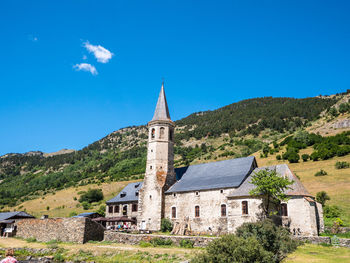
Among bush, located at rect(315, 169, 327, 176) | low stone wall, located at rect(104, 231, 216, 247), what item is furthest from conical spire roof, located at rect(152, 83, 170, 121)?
bush, located at rect(315, 169, 327, 176)

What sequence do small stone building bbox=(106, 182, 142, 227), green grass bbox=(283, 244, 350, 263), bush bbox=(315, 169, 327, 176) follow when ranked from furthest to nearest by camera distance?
bush bbox=(315, 169, 327, 176) < small stone building bbox=(106, 182, 142, 227) < green grass bbox=(283, 244, 350, 263)

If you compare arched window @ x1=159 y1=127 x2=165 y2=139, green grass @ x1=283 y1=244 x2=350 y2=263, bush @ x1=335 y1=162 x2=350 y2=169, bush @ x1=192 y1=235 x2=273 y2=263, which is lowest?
green grass @ x1=283 y1=244 x2=350 y2=263

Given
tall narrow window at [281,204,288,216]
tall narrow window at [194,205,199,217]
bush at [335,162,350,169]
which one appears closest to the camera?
tall narrow window at [281,204,288,216]

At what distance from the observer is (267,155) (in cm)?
7569

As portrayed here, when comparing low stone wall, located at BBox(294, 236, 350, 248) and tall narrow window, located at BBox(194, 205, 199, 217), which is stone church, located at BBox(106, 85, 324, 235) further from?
low stone wall, located at BBox(294, 236, 350, 248)

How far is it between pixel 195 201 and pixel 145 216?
7.60m

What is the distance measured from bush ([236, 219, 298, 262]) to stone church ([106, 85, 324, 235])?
970cm

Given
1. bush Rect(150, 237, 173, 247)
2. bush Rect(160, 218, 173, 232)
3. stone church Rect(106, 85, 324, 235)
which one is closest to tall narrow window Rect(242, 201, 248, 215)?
stone church Rect(106, 85, 324, 235)

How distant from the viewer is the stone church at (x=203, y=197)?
93.7 feet

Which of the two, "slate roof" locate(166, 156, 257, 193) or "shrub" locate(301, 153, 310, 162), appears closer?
"slate roof" locate(166, 156, 257, 193)

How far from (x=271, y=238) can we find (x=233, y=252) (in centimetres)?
648

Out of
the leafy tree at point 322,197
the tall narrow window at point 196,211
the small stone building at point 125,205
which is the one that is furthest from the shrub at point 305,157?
the tall narrow window at point 196,211

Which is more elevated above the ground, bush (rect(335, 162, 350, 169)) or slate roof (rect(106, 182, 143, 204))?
bush (rect(335, 162, 350, 169))

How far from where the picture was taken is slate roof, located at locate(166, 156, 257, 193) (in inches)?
1313
